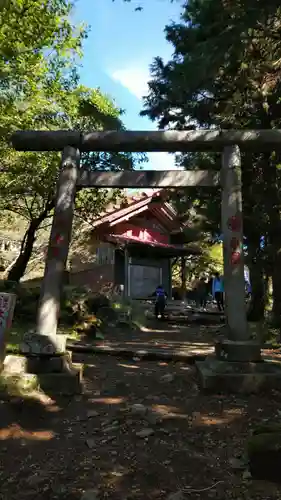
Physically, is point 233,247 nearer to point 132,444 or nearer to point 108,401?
point 108,401

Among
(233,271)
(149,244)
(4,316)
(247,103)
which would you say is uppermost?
(247,103)

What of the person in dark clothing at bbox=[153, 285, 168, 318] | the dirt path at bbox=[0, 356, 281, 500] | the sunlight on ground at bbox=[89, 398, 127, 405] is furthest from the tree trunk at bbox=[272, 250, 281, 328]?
the sunlight on ground at bbox=[89, 398, 127, 405]

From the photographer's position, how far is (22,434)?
13.7ft

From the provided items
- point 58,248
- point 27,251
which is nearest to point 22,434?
point 58,248

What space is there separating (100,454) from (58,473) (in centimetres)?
48

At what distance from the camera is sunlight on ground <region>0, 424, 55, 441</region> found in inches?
162

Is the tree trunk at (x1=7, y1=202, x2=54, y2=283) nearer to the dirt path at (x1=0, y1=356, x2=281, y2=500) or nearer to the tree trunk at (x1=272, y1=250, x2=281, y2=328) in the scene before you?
the tree trunk at (x1=272, y1=250, x2=281, y2=328)

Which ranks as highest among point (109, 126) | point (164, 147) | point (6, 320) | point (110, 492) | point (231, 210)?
point (109, 126)

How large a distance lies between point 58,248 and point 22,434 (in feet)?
8.98

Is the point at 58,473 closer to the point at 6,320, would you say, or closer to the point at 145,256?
the point at 6,320

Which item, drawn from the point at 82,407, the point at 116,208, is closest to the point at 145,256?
the point at 116,208

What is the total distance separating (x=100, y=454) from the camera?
12.5ft

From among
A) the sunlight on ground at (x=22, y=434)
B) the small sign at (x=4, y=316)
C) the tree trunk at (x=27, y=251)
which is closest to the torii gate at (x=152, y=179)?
the small sign at (x=4, y=316)

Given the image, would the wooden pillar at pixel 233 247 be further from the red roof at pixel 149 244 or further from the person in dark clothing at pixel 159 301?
the red roof at pixel 149 244
